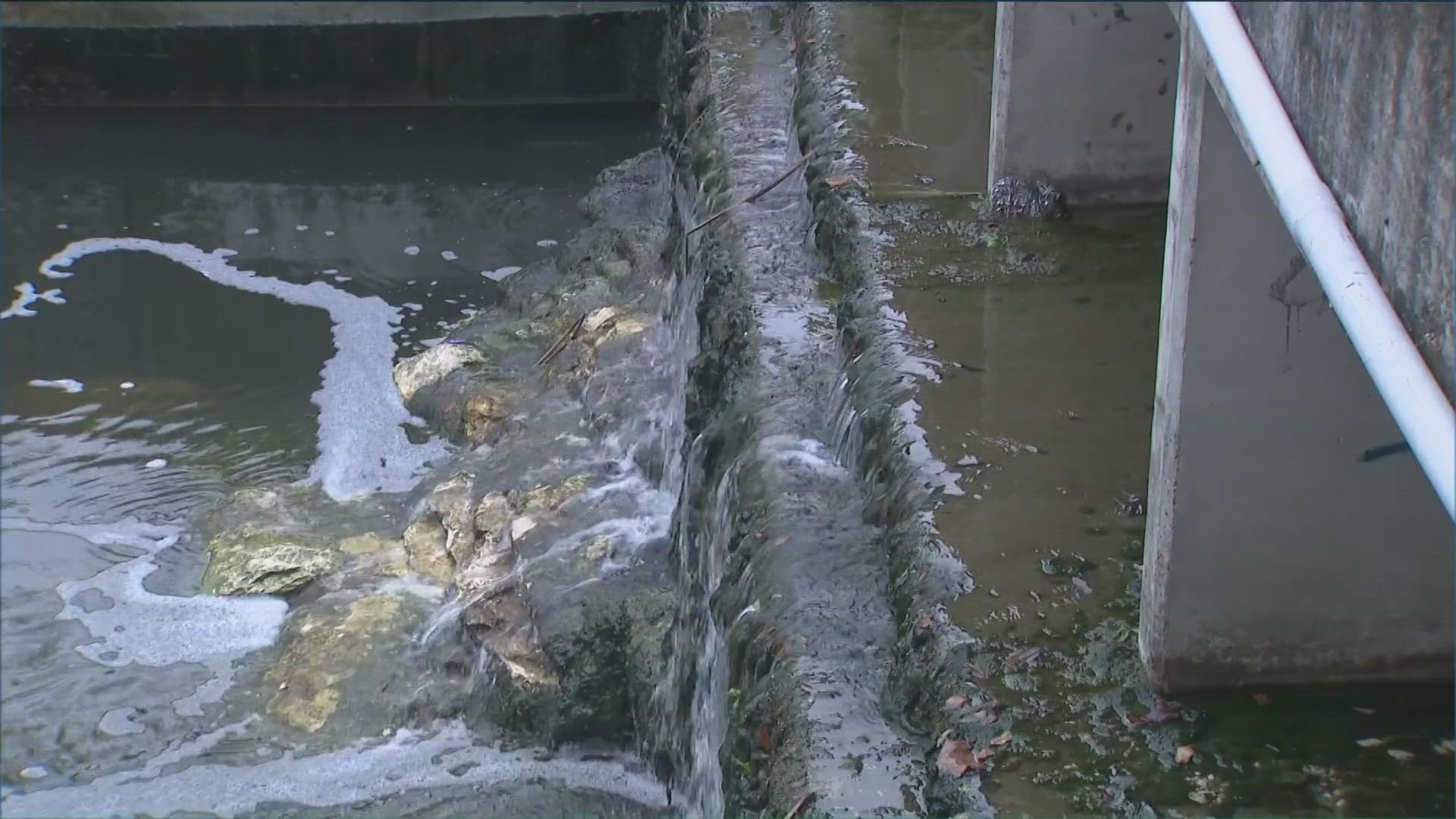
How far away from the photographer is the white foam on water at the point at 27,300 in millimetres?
10336

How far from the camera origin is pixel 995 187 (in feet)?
24.4

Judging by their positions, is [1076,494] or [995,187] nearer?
[1076,494]

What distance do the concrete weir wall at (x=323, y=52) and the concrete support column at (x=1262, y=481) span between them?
11022 millimetres

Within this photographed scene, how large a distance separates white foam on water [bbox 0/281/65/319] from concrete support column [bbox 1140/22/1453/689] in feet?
28.5

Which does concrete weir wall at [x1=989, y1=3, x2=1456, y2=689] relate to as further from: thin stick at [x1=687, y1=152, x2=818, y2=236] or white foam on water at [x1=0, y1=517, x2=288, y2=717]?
white foam on water at [x1=0, y1=517, x2=288, y2=717]

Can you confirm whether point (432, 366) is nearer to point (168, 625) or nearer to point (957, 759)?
point (168, 625)

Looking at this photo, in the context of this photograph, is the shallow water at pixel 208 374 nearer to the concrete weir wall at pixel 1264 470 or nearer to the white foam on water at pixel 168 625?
the white foam on water at pixel 168 625

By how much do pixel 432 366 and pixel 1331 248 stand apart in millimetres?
7313

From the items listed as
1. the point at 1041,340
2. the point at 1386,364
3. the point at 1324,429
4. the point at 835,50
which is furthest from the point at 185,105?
the point at 1386,364

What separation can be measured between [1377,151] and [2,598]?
682cm

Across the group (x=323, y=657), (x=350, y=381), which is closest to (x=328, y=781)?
(x=323, y=657)

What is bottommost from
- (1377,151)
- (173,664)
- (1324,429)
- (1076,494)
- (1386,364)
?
(173,664)

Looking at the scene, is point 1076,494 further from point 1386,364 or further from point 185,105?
point 185,105

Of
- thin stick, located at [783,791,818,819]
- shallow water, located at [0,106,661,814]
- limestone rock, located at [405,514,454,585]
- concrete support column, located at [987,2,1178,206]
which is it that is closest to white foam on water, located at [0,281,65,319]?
shallow water, located at [0,106,661,814]
